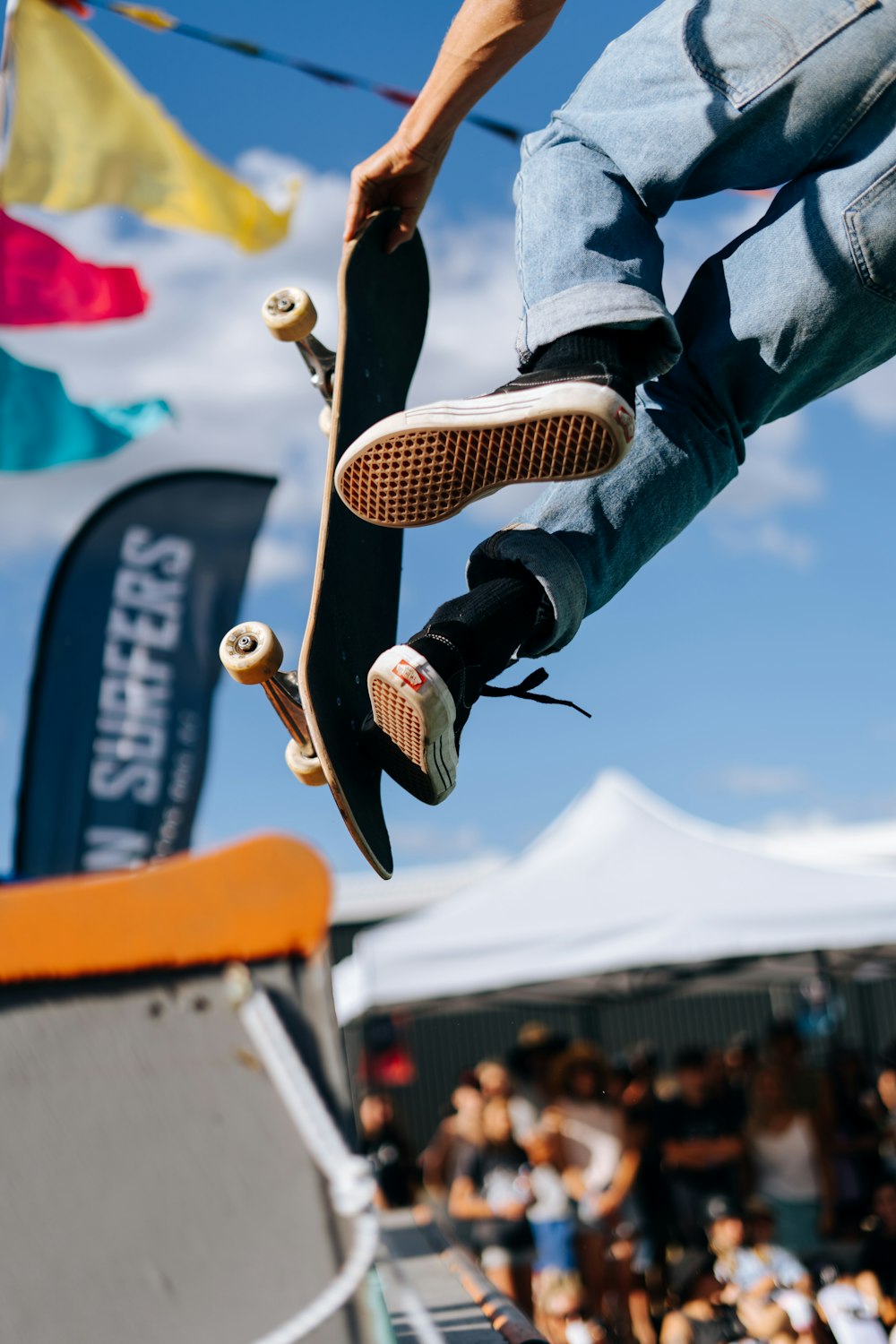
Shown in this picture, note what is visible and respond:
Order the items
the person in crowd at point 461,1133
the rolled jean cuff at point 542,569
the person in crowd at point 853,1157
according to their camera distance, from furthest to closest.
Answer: the person in crowd at point 461,1133 < the person in crowd at point 853,1157 < the rolled jean cuff at point 542,569

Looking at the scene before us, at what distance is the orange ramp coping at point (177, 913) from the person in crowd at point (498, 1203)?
18.1ft

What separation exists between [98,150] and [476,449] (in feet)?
21.5

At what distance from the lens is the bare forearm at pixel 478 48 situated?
71.2 inches

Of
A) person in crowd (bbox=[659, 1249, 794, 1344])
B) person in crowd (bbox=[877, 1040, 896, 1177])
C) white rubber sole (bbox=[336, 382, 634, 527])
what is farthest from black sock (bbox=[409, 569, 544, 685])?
person in crowd (bbox=[877, 1040, 896, 1177])

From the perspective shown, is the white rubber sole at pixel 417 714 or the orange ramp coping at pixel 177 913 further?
the white rubber sole at pixel 417 714

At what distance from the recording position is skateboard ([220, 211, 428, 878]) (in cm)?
210

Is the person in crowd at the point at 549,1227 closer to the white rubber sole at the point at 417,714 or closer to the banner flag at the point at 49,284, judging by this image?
the white rubber sole at the point at 417,714

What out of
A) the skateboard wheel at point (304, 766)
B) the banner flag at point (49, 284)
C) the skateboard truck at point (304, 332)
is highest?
the banner flag at point (49, 284)

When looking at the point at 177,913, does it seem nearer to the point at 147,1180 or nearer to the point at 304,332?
the point at 147,1180

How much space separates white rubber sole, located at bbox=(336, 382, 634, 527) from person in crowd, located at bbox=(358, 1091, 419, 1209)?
694cm

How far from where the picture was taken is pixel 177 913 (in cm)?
159

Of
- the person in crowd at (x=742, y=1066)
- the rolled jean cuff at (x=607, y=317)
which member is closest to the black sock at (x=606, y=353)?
the rolled jean cuff at (x=607, y=317)

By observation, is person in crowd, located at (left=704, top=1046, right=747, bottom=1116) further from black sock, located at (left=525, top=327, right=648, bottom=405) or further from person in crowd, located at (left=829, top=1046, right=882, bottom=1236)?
black sock, located at (left=525, top=327, right=648, bottom=405)

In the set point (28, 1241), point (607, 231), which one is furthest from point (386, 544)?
point (28, 1241)
